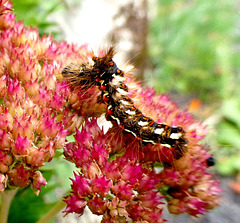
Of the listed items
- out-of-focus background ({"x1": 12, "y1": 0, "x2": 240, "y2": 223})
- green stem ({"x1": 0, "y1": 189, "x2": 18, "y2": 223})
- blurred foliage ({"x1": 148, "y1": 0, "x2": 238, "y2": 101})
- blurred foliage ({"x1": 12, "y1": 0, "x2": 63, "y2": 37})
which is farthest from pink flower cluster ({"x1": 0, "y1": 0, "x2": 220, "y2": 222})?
blurred foliage ({"x1": 148, "y1": 0, "x2": 238, "y2": 101})

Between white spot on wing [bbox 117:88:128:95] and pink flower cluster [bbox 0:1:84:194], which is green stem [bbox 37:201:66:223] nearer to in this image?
pink flower cluster [bbox 0:1:84:194]

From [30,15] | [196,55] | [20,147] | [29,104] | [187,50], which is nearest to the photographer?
[20,147]

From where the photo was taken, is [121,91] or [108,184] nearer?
[108,184]

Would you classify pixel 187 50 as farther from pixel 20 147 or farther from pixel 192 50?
pixel 20 147

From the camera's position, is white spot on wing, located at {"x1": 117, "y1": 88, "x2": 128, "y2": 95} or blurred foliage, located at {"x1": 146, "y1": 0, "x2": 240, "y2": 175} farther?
blurred foliage, located at {"x1": 146, "y1": 0, "x2": 240, "y2": 175}

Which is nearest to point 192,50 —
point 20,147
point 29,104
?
point 29,104
